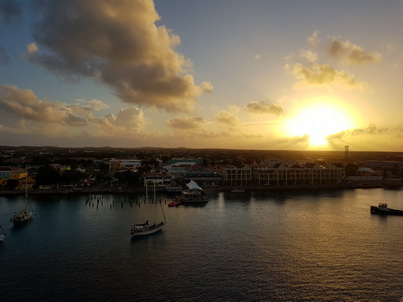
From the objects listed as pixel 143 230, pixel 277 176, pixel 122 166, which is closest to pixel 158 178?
pixel 277 176

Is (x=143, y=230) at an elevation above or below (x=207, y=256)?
above

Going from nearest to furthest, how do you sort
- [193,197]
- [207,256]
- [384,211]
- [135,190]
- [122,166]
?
[207,256] → [384,211] → [193,197] → [135,190] → [122,166]

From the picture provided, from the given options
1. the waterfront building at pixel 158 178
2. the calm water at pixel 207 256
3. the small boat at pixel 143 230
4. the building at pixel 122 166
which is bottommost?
the calm water at pixel 207 256

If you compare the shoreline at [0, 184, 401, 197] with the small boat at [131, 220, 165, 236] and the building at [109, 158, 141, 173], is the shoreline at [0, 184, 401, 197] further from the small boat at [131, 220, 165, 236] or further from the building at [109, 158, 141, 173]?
the small boat at [131, 220, 165, 236]

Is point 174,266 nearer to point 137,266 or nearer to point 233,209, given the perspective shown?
point 137,266

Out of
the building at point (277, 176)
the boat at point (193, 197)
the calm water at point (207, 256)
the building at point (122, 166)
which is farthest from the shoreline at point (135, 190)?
the building at point (122, 166)

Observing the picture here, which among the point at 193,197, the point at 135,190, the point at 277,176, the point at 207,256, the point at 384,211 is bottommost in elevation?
the point at 207,256

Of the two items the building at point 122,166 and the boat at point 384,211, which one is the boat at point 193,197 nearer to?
the boat at point 384,211

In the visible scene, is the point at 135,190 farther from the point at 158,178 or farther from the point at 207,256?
the point at 207,256
